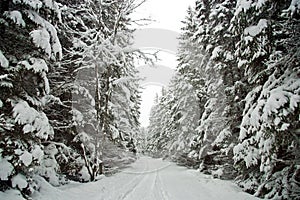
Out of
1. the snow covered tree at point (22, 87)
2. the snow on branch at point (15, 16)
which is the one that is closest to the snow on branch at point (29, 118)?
the snow covered tree at point (22, 87)

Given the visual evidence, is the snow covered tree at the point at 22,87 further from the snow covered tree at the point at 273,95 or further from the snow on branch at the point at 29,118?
the snow covered tree at the point at 273,95

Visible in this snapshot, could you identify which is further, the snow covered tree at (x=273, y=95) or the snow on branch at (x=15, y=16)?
the snow covered tree at (x=273, y=95)

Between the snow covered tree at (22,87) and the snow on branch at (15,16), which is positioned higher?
the snow on branch at (15,16)

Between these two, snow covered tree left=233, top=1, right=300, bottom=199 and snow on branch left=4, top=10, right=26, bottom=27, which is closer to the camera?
snow on branch left=4, top=10, right=26, bottom=27

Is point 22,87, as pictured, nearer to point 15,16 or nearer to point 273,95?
point 15,16

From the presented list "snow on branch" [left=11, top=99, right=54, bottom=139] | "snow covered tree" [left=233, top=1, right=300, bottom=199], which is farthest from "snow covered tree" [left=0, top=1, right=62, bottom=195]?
"snow covered tree" [left=233, top=1, right=300, bottom=199]

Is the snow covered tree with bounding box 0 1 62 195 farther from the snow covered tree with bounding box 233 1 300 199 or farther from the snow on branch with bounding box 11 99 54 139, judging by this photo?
the snow covered tree with bounding box 233 1 300 199

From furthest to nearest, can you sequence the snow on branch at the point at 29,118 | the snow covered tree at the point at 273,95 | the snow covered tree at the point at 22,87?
the snow covered tree at the point at 273,95 → the snow on branch at the point at 29,118 → the snow covered tree at the point at 22,87

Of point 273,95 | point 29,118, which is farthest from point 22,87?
point 273,95

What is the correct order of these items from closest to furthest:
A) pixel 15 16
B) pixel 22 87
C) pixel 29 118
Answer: pixel 15 16
pixel 29 118
pixel 22 87

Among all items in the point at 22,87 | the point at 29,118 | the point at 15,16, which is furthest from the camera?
the point at 22,87

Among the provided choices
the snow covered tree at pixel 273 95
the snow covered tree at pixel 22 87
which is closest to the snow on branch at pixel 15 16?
the snow covered tree at pixel 22 87

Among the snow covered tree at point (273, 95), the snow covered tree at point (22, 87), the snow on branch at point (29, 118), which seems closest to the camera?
the snow covered tree at point (22, 87)

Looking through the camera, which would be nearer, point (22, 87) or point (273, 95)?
point (273, 95)
